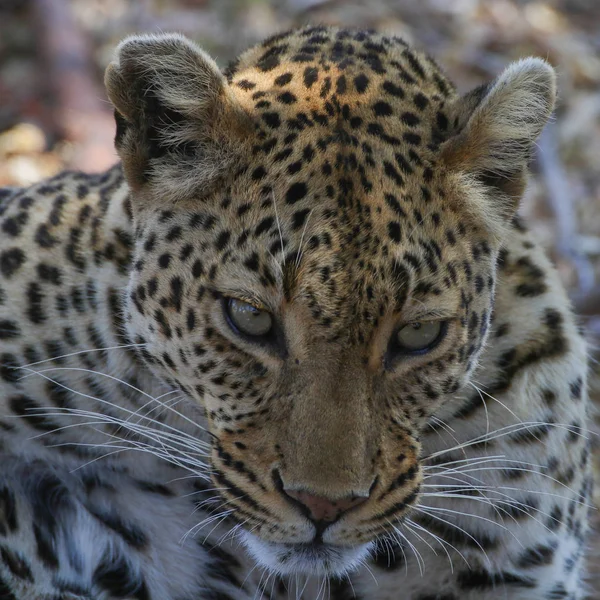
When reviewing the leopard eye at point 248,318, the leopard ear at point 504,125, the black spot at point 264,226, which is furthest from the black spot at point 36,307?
the leopard ear at point 504,125

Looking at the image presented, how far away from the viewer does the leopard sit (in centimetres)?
411

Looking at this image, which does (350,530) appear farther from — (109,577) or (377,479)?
(109,577)

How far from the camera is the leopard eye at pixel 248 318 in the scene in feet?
13.7

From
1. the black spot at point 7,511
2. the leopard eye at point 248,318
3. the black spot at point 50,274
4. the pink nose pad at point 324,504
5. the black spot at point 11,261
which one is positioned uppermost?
the black spot at point 11,261

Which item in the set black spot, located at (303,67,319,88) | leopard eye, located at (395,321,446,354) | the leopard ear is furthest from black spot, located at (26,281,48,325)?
the leopard ear

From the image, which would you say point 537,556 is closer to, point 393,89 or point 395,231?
point 395,231

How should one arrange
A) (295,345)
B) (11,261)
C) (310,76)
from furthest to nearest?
(11,261), (310,76), (295,345)

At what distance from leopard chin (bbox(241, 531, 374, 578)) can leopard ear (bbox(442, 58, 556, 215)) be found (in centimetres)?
149

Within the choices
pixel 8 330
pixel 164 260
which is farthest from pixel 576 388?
pixel 8 330

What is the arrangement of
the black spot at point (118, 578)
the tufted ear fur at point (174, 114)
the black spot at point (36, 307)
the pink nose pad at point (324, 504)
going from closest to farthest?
the pink nose pad at point (324, 504)
the tufted ear fur at point (174, 114)
the black spot at point (36, 307)
the black spot at point (118, 578)

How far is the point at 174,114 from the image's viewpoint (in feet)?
14.7

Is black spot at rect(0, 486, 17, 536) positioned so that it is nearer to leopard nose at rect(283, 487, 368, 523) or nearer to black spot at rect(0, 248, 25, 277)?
black spot at rect(0, 248, 25, 277)

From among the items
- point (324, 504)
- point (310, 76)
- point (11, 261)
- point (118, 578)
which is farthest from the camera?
point (118, 578)

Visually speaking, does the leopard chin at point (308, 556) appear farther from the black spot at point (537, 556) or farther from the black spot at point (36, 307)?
the black spot at point (36, 307)
